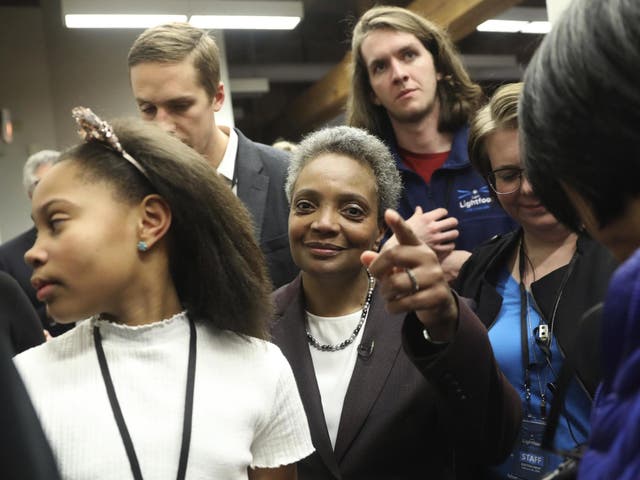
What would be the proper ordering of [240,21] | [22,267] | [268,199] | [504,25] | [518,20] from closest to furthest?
[268,199] → [22,267] → [240,21] → [518,20] → [504,25]

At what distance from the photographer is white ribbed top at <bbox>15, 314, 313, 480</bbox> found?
1.19m

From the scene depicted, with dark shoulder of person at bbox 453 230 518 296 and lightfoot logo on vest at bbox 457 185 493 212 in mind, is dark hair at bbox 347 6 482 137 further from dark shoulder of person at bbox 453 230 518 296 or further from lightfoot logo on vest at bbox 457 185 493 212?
dark shoulder of person at bbox 453 230 518 296

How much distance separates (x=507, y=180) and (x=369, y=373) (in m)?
0.65

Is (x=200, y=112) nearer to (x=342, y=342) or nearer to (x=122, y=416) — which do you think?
(x=342, y=342)

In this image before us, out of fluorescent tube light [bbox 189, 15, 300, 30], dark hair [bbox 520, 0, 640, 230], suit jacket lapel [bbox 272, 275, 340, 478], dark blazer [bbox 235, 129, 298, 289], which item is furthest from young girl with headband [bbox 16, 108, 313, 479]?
fluorescent tube light [bbox 189, 15, 300, 30]

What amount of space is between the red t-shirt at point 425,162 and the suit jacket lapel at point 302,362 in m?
0.88

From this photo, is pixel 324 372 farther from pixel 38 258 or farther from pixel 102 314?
pixel 38 258

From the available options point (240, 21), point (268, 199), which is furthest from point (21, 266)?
point (240, 21)

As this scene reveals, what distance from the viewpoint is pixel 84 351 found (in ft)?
4.25

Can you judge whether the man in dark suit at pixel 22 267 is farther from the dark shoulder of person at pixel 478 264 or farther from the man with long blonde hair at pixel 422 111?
the dark shoulder of person at pixel 478 264

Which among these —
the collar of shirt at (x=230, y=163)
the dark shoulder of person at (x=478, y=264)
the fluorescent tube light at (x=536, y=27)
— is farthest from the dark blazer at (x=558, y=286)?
the fluorescent tube light at (x=536, y=27)

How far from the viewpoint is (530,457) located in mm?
1711

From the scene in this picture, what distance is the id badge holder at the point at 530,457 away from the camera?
5.54 ft

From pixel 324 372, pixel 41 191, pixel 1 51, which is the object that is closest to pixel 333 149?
pixel 324 372
